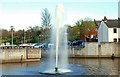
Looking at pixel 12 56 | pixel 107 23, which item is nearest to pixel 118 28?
pixel 107 23

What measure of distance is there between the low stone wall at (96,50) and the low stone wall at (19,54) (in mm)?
9319

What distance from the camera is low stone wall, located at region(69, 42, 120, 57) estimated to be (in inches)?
1973

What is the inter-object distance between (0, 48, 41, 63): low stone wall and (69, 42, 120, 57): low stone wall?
9.32 meters

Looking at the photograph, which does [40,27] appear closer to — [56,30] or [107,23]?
[107,23]

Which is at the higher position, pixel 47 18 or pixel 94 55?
pixel 47 18

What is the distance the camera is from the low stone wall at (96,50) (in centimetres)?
5012

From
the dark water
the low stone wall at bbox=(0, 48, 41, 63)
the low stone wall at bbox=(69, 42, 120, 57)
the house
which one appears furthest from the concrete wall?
the dark water

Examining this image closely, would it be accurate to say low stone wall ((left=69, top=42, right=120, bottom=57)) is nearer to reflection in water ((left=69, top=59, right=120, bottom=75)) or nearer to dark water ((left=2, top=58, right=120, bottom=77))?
reflection in water ((left=69, top=59, right=120, bottom=75))

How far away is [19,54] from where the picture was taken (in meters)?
42.9

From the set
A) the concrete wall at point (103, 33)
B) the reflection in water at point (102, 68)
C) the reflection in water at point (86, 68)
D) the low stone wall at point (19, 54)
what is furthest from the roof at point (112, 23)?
the reflection in water at point (86, 68)

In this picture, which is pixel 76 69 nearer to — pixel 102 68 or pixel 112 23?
pixel 102 68

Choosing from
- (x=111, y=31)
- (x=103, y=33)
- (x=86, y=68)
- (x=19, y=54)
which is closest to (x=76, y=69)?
(x=86, y=68)

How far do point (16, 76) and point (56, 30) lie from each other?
21.2 feet

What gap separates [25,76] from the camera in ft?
76.7
